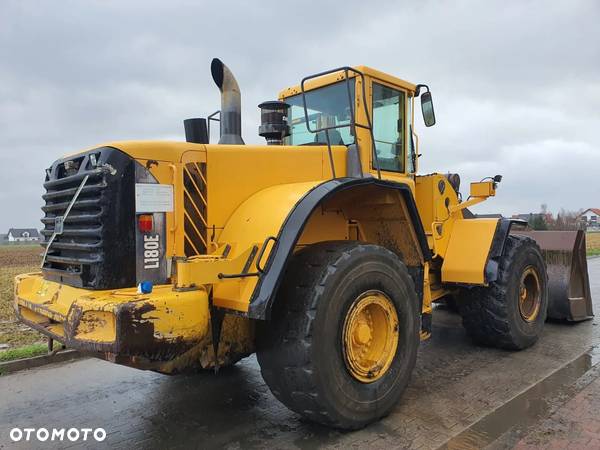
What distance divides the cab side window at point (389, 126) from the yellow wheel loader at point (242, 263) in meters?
0.30

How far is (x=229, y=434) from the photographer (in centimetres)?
352

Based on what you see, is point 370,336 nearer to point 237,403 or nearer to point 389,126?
point 237,403

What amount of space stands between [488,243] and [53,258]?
14.1 ft

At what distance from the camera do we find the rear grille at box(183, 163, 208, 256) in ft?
10.9

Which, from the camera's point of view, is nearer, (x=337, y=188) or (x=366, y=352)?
(x=337, y=188)

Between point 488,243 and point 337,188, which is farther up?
point 337,188

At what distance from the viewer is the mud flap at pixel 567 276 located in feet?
22.0

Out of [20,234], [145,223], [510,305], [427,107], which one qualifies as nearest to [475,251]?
[510,305]

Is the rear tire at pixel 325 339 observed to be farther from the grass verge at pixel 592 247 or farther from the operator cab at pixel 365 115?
the grass verge at pixel 592 247

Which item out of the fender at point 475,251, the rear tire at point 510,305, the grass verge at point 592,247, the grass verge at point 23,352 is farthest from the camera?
the grass verge at point 592,247

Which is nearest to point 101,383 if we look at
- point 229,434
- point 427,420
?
point 229,434

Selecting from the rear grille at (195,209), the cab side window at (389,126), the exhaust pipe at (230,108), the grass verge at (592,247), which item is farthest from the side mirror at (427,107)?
the grass verge at (592,247)

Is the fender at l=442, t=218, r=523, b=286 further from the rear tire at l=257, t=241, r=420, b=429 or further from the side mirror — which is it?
the rear tire at l=257, t=241, r=420, b=429

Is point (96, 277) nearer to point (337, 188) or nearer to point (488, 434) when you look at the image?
point (337, 188)
